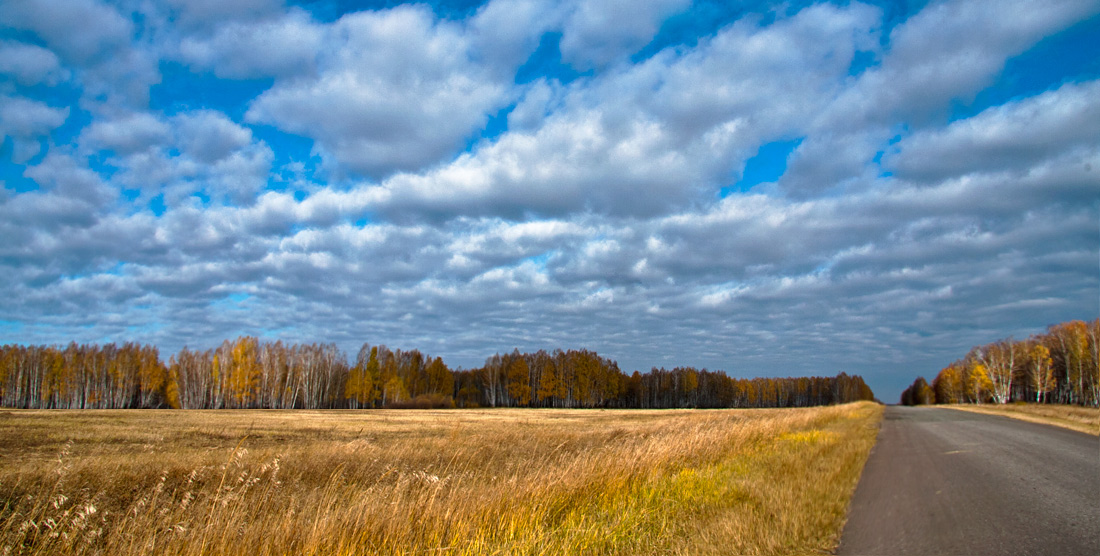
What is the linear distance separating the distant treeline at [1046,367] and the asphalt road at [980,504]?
268 ft

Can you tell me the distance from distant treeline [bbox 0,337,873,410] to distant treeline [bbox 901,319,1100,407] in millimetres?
74247

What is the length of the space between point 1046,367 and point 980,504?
105426 millimetres

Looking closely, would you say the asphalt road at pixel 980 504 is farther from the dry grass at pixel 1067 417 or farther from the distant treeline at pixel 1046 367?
the distant treeline at pixel 1046 367

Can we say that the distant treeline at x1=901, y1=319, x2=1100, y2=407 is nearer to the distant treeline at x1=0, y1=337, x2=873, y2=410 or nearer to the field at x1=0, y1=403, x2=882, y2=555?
the distant treeline at x1=0, y1=337, x2=873, y2=410

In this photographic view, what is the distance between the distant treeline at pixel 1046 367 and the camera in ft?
246

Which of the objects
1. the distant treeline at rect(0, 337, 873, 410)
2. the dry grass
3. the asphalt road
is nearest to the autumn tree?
the distant treeline at rect(0, 337, 873, 410)

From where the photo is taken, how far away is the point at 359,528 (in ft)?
18.3

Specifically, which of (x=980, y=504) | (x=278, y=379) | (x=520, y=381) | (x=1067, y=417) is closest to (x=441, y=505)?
(x=980, y=504)

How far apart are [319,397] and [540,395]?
150 feet

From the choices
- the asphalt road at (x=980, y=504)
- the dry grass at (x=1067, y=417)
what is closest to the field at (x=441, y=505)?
the asphalt road at (x=980, y=504)

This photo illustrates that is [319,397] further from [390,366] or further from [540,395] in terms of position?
[540,395]

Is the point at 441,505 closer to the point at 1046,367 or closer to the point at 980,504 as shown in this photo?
the point at 980,504

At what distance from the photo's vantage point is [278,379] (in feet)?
323

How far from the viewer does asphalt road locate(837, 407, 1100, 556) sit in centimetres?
A: 607
